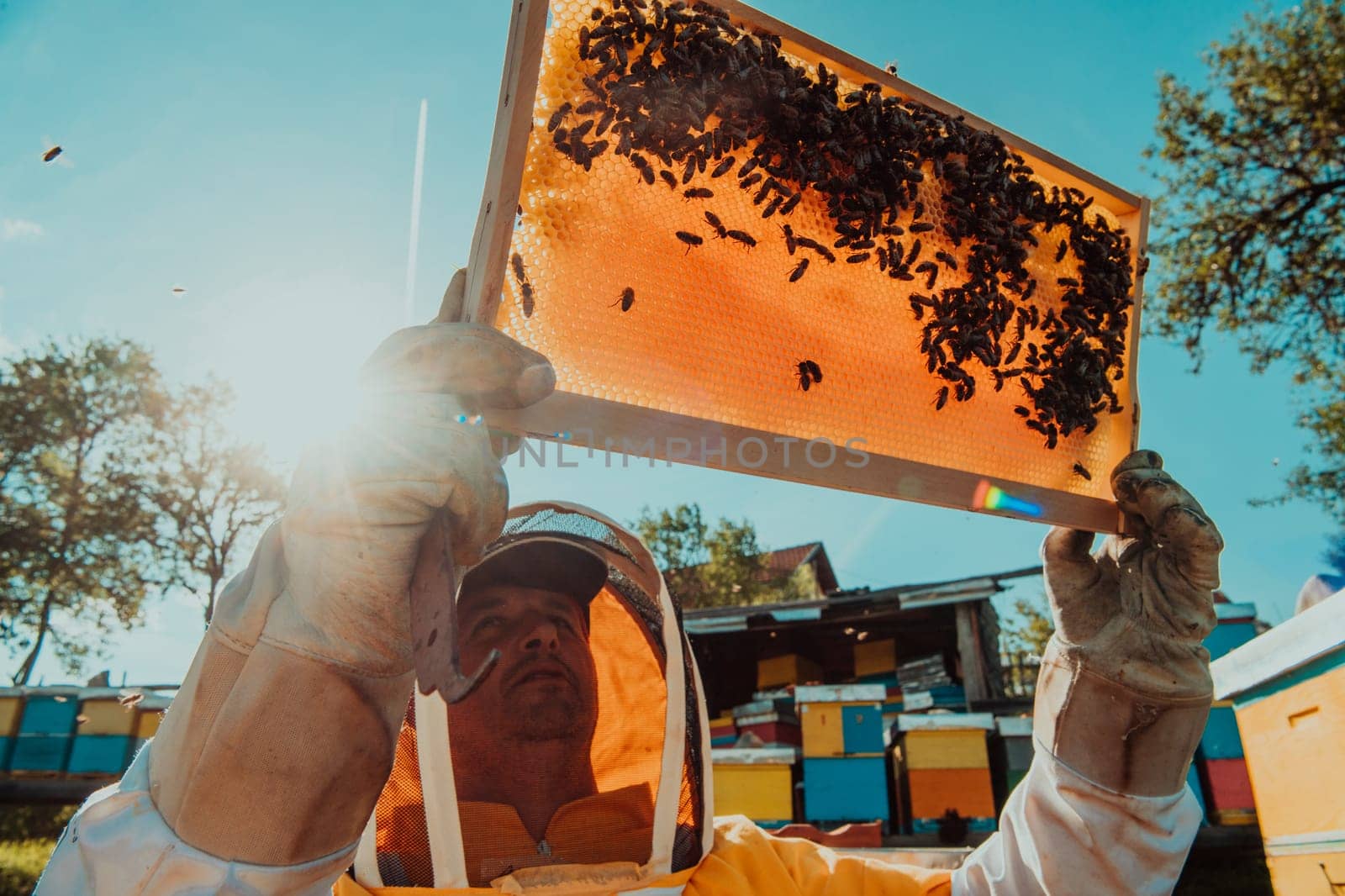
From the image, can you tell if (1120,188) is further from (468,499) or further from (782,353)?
(468,499)

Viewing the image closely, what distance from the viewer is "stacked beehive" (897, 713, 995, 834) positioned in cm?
856

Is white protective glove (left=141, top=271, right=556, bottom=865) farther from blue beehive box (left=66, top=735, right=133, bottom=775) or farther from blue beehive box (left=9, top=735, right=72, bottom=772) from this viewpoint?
blue beehive box (left=9, top=735, right=72, bottom=772)

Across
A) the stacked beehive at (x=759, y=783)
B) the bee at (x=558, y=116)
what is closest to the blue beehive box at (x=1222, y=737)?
the stacked beehive at (x=759, y=783)

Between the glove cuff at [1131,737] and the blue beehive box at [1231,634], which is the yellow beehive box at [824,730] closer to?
the blue beehive box at [1231,634]

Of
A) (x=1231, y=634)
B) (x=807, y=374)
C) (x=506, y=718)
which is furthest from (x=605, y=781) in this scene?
(x=1231, y=634)

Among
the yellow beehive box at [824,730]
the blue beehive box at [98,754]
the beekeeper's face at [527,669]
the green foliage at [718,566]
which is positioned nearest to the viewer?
the beekeeper's face at [527,669]

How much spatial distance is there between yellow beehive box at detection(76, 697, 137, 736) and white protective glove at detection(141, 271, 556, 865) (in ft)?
42.8

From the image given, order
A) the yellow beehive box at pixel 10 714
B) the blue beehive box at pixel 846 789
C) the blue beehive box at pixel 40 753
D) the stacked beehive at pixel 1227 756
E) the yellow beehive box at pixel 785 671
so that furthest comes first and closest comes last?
1. the yellow beehive box at pixel 785 671
2. the yellow beehive box at pixel 10 714
3. the blue beehive box at pixel 40 753
4. the blue beehive box at pixel 846 789
5. the stacked beehive at pixel 1227 756

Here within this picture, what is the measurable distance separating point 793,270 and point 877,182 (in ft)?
1.33

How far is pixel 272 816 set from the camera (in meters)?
1.74

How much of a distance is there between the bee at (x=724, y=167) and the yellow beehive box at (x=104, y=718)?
1374cm

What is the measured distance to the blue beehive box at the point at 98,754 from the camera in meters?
12.1

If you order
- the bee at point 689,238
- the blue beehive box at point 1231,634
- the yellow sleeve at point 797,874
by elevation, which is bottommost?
the yellow sleeve at point 797,874

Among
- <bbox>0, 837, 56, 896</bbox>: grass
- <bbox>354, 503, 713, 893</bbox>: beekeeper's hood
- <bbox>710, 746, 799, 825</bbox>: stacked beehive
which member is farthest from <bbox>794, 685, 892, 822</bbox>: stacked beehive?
<bbox>0, 837, 56, 896</bbox>: grass
